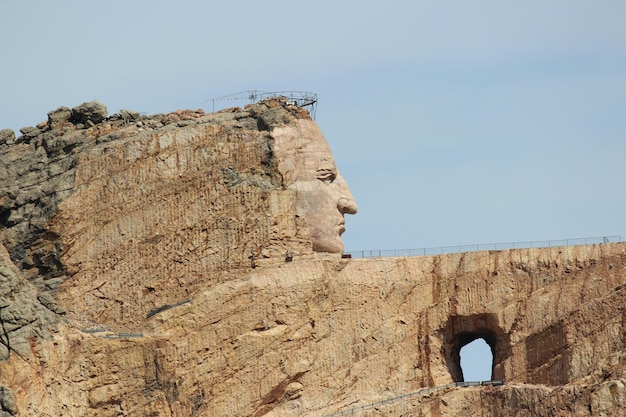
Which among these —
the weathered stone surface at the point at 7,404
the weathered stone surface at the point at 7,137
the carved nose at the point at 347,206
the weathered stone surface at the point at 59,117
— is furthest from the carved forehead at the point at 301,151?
the weathered stone surface at the point at 7,404

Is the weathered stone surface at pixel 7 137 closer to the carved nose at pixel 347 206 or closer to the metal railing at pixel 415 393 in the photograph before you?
the carved nose at pixel 347 206

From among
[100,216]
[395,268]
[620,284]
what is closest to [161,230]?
[100,216]

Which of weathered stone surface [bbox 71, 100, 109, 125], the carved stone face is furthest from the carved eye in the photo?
weathered stone surface [bbox 71, 100, 109, 125]

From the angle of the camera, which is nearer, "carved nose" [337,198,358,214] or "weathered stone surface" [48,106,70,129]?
"carved nose" [337,198,358,214]

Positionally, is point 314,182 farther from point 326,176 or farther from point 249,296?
point 249,296

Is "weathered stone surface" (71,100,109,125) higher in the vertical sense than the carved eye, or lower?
higher

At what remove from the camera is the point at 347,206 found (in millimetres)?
92062

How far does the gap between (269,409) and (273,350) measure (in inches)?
76.3

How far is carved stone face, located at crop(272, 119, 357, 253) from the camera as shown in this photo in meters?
91.0

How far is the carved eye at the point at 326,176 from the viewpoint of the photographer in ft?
301

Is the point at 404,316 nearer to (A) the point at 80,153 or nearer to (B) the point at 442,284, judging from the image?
(B) the point at 442,284

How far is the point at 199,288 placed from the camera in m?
89.1

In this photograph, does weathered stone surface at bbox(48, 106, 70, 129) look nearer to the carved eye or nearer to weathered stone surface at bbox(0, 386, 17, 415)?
the carved eye

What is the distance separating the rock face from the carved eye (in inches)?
6.7
